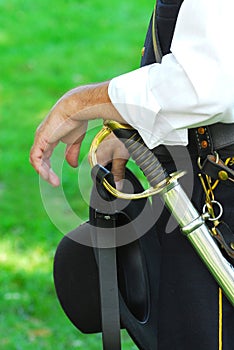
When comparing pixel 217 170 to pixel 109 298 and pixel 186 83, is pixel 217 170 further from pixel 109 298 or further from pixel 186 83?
pixel 109 298

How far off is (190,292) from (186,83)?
0.51 m

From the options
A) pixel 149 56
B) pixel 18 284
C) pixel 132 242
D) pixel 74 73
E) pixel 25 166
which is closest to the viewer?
pixel 149 56

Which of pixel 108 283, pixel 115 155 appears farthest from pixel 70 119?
pixel 108 283

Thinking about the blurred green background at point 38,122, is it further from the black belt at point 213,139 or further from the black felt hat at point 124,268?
the black belt at point 213,139

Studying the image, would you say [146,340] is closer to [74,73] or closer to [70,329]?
[70,329]

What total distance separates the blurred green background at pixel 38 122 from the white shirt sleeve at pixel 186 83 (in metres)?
0.27

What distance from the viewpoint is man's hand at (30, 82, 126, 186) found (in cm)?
190

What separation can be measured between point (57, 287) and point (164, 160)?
60cm

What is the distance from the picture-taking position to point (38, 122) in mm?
5574

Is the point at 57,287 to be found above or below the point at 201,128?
below

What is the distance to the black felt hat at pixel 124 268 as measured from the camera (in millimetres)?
2098

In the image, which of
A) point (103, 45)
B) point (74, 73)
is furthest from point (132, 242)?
point (103, 45)

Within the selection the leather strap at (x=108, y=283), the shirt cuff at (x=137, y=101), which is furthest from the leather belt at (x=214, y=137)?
the leather strap at (x=108, y=283)

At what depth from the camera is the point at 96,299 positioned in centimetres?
229
